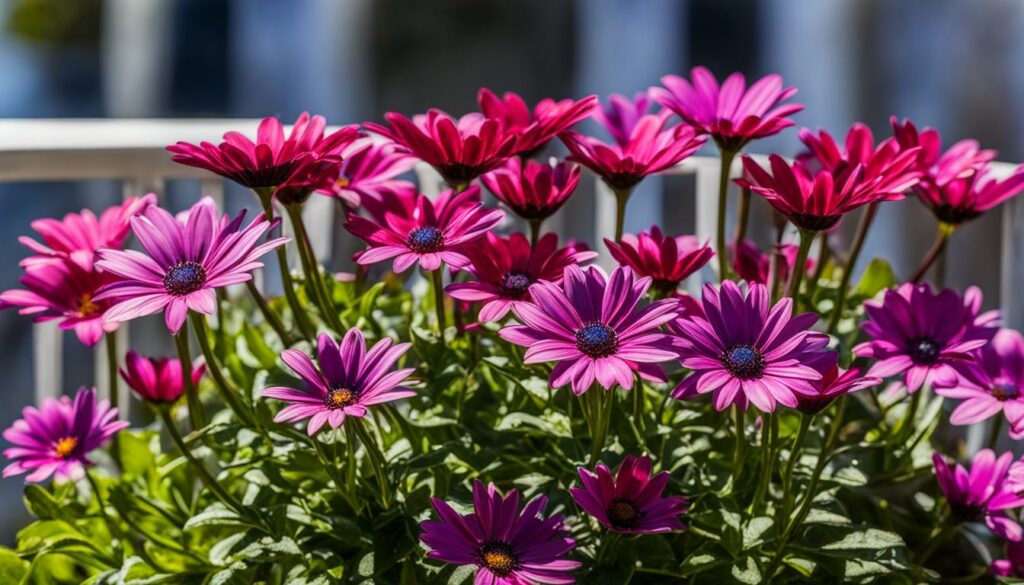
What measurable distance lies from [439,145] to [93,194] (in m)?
3.16

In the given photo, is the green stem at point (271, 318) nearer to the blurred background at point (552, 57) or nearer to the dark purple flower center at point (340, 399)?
the dark purple flower center at point (340, 399)

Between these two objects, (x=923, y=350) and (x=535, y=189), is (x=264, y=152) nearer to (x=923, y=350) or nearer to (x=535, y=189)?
(x=535, y=189)

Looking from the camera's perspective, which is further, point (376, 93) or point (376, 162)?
point (376, 93)

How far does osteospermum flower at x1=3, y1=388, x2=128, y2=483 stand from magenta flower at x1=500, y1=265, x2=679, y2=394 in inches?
13.1

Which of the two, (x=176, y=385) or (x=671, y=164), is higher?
(x=671, y=164)

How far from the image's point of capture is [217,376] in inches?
24.2

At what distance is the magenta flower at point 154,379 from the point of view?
0.76 metres

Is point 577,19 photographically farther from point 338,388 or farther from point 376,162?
point 338,388

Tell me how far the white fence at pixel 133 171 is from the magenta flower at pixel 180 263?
378 millimetres

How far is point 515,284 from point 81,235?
1.19ft

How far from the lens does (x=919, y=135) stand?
0.79 m

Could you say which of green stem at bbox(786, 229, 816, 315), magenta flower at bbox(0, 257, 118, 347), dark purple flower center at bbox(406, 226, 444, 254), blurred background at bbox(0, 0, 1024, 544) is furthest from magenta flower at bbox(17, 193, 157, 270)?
blurred background at bbox(0, 0, 1024, 544)

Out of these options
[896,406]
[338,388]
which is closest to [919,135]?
[896,406]

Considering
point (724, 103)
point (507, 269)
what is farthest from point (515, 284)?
point (724, 103)
